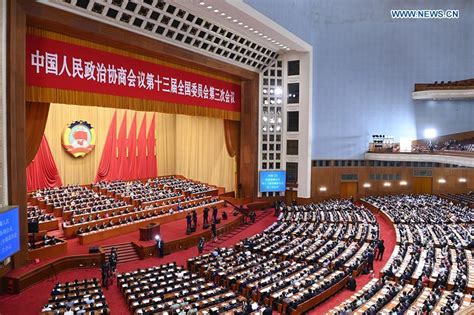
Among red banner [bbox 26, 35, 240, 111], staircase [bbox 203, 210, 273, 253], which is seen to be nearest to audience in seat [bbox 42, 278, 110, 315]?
staircase [bbox 203, 210, 273, 253]

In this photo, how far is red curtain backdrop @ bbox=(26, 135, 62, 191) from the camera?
16.8 m

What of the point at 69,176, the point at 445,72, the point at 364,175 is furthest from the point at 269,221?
the point at 445,72

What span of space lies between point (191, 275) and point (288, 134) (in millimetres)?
13018

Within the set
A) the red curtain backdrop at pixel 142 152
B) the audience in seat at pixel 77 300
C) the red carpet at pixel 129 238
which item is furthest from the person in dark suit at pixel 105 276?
the red curtain backdrop at pixel 142 152

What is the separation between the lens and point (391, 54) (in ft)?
75.4

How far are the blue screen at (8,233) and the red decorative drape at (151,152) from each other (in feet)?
43.8

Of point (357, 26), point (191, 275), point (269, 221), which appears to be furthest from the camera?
point (357, 26)

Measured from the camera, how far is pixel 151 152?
901 inches

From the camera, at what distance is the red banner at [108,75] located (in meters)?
11.3

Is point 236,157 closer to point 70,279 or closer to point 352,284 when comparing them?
point 70,279

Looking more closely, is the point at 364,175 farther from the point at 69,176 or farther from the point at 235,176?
the point at 69,176

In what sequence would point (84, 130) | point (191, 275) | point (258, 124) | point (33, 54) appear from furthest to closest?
point (258, 124) < point (84, 130) < point (33, 54) < point (191, 275)

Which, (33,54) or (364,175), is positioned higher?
(33,54)

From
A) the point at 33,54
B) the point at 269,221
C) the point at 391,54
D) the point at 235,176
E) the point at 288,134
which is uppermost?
the point at 391,54
